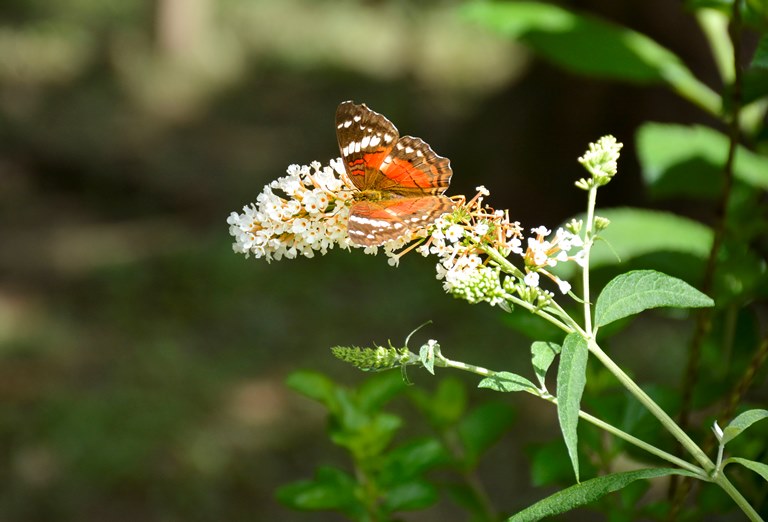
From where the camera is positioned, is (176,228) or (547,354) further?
(176,228)

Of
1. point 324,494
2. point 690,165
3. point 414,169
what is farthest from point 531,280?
point 690,165

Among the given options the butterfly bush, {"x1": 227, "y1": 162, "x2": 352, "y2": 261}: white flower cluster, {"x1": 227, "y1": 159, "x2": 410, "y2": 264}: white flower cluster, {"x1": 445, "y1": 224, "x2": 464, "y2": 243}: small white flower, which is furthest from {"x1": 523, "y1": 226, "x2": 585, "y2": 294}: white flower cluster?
{"x1": 227, "y1": 162, "x2": 352, "y2": 261}: white flower cluster

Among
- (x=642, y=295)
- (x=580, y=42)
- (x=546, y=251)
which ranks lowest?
(x=642, y=295)

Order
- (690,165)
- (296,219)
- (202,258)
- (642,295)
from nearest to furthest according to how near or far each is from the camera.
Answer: (642,295) → (296,219) → (690,165) → (202,258)

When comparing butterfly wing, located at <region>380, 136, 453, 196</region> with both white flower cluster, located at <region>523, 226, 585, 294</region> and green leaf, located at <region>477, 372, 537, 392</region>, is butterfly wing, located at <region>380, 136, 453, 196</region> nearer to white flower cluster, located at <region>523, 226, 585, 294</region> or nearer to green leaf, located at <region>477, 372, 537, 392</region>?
white flower cluster, located at <region>523, 226, 585, 294</region>

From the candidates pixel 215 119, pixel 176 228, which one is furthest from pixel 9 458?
pixel 215 119

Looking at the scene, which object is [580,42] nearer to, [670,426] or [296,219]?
[296,219]

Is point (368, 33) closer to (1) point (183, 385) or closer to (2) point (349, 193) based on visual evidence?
(1) point (183, 385)
